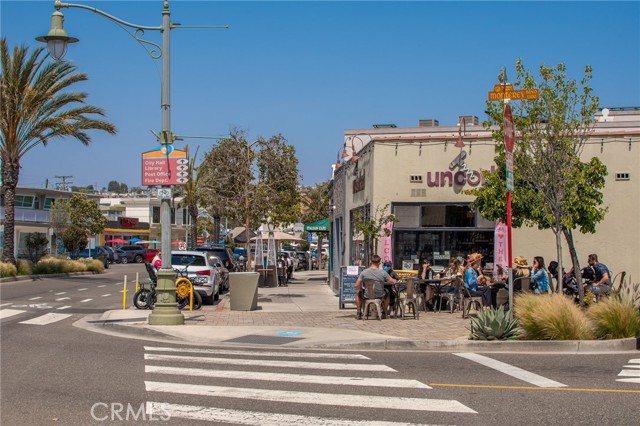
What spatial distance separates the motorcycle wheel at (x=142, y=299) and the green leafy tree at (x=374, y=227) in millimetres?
6538

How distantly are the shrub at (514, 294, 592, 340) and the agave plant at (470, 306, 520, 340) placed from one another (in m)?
0.25

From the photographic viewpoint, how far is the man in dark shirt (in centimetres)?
1801

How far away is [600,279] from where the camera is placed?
18594 millimetres

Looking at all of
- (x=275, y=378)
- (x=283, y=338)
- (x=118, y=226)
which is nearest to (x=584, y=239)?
(x=283, y=338)

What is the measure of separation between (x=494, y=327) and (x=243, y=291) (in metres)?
8.90

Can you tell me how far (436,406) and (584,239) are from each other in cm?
1639

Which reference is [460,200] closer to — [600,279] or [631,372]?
[600,279]

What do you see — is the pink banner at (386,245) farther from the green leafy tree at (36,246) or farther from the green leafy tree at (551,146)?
the green leafy tree at (36,246)

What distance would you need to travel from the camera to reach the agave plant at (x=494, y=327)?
13.3 meters

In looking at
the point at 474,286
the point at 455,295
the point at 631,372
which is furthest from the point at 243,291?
the point at 631,372

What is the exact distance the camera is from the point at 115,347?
44.2 feet

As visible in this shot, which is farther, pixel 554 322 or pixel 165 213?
pixel 165 213

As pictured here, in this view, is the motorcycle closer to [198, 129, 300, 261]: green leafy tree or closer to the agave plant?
[198, 129, 300, 261]: green leafy tree

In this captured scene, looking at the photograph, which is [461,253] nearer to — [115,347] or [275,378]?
[115,347]
